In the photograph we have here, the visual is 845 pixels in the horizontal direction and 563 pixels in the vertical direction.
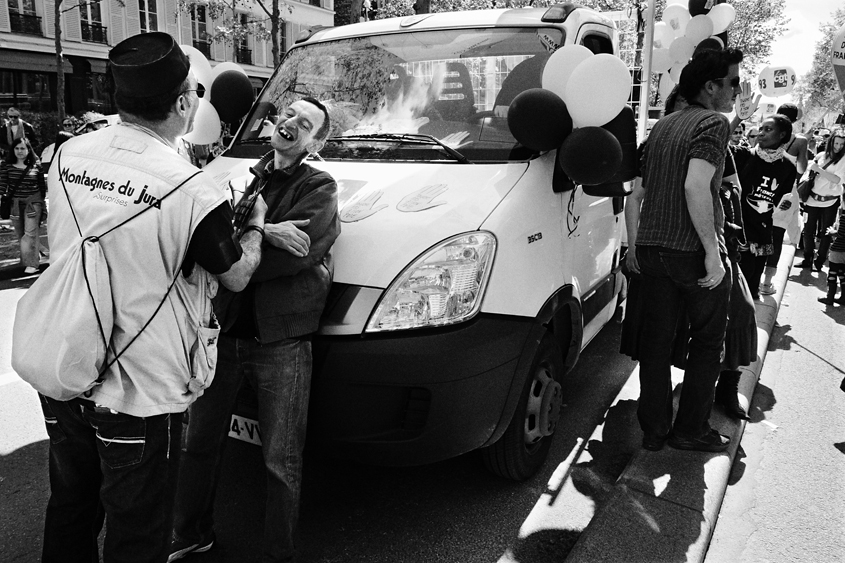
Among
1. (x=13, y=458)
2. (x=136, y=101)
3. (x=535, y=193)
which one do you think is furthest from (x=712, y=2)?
(x=13, y=458)

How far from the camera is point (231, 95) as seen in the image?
4102mm

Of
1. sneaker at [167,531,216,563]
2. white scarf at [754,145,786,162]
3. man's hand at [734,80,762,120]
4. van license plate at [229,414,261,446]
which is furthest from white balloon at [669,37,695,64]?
sneaker at [167,531,216,563]

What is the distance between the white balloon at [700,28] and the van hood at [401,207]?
373 cm

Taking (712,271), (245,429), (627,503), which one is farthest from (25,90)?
(627,503)

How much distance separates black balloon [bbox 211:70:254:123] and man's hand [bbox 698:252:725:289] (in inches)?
106

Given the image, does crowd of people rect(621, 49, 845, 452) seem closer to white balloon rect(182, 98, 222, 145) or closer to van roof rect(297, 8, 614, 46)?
van roof rect(297, 8, 614, 46)

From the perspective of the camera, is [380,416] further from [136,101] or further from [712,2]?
[712,2]

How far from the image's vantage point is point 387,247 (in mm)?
2719

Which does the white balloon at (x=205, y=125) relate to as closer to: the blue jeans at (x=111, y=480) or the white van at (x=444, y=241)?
the white van at (x=444, y=241)

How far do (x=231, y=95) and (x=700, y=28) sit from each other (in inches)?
161

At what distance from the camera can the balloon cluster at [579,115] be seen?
299 cm

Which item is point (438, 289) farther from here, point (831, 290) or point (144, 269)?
point (831, 290)

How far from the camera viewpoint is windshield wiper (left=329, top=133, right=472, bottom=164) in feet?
10.5

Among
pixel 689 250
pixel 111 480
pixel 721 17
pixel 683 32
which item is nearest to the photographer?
pixel 111 480
